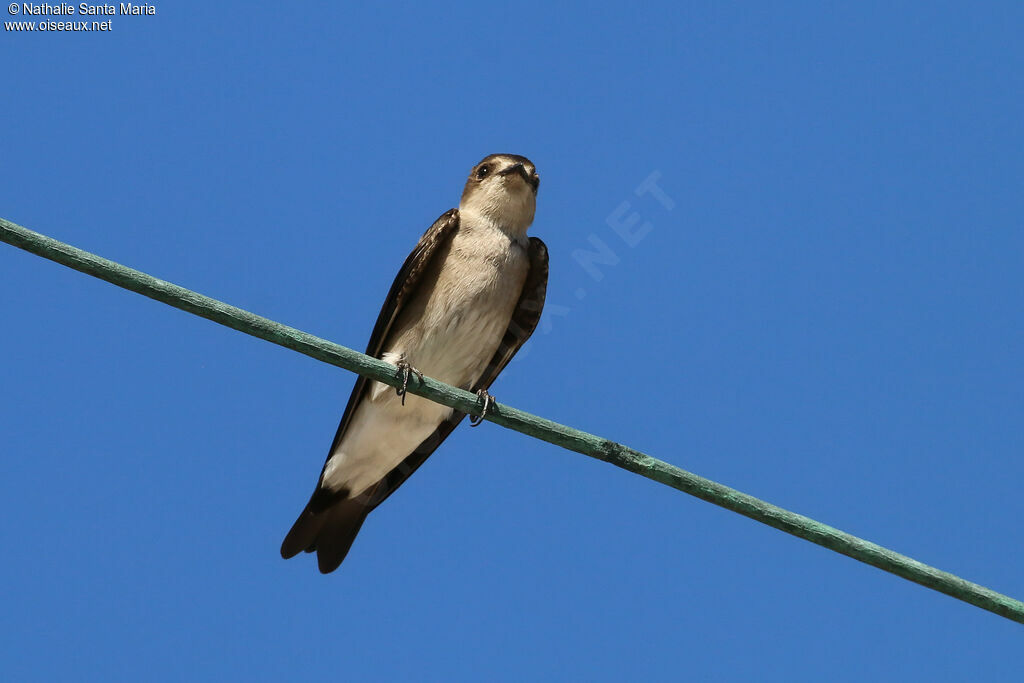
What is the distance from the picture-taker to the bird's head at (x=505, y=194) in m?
8.18

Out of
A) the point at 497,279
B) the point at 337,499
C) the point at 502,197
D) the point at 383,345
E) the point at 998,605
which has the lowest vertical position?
the point at 337,499

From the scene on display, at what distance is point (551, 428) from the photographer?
16.4 ft

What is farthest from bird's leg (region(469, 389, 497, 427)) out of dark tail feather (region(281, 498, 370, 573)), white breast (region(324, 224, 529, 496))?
dark tail feather (region(281, 498, 370, 573))

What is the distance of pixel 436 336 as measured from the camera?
305 inches

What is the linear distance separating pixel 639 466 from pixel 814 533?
79 centimetres

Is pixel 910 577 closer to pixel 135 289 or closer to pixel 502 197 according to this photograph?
pixel 135 289

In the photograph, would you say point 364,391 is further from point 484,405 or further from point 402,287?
point 484,405

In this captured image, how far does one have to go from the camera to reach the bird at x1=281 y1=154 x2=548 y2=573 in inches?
307

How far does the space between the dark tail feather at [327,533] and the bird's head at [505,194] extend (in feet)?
7.72

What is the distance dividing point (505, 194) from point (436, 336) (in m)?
1.25

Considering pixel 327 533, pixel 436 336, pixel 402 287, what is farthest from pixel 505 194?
pixel 327 533

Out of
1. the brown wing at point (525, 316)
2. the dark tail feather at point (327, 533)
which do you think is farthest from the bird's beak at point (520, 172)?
the dark tail feather at point (327, 533)

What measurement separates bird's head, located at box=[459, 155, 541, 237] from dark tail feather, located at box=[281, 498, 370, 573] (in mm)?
2352

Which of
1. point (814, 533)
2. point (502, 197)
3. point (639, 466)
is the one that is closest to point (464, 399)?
point (639, 466)
